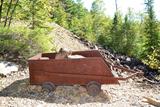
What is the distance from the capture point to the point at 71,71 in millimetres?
10648

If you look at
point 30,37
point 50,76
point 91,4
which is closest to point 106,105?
point 50,76

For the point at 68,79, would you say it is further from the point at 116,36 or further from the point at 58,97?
the point at 116,36

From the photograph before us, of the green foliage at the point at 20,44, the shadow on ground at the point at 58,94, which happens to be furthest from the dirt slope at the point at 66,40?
the shadow on ground at the point at 58,94

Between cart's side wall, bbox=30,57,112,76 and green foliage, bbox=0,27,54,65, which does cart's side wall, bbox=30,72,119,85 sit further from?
green foliage, bbox=0,27,54,65

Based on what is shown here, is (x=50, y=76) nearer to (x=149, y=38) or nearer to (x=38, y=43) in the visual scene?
(x=38, y=43)

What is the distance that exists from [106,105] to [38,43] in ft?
17.9

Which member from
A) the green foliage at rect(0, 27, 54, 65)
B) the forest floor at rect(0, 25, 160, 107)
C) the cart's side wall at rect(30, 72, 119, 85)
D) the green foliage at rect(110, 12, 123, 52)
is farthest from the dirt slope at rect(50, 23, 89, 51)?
the cart's side wall at rect(30, 72, 119, 85)

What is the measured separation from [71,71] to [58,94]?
0.80m

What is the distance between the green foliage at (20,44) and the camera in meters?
13.9

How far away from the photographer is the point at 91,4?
2208 inches

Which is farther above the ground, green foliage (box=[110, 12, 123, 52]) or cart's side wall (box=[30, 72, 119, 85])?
green foliage (box=[110, 12, 123, 52])

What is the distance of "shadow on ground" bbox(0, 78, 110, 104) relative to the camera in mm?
10391

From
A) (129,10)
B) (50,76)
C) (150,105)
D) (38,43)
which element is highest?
(129,10)

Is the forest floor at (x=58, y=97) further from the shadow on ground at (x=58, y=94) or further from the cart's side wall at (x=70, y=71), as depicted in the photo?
the cart's side wall at (x=70, y=71)
